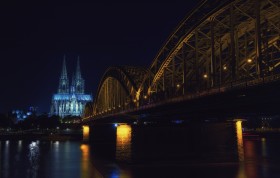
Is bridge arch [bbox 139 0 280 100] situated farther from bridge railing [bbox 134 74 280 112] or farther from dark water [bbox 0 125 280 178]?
dark water [bbox 0 125 280 178]

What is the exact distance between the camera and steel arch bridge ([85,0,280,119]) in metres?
36.7

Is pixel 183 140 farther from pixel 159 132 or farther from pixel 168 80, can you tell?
pixel 168 80

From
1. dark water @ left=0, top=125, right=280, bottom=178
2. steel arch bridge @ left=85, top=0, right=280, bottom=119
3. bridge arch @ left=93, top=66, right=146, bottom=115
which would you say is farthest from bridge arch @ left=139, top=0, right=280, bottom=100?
bridge arch @ left=93, top=66, right=146, bottom=115

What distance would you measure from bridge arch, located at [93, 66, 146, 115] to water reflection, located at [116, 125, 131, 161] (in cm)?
1420

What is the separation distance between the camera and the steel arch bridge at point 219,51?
120 feet

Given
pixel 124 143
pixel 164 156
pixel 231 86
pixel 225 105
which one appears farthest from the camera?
pixel 124 143

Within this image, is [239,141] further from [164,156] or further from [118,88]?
[118,88]

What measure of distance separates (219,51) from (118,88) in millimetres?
54042

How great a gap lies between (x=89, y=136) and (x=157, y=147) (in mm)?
78275

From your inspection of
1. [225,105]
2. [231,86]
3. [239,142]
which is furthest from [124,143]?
[231,86]

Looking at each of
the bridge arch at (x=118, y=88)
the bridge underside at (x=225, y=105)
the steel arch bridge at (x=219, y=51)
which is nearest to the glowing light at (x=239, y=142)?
the bridge underside at (x=225, y=105)

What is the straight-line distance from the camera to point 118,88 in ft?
334

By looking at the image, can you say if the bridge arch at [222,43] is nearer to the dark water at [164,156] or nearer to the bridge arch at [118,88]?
the dark water at [164,156]

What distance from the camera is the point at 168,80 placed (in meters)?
67.1
